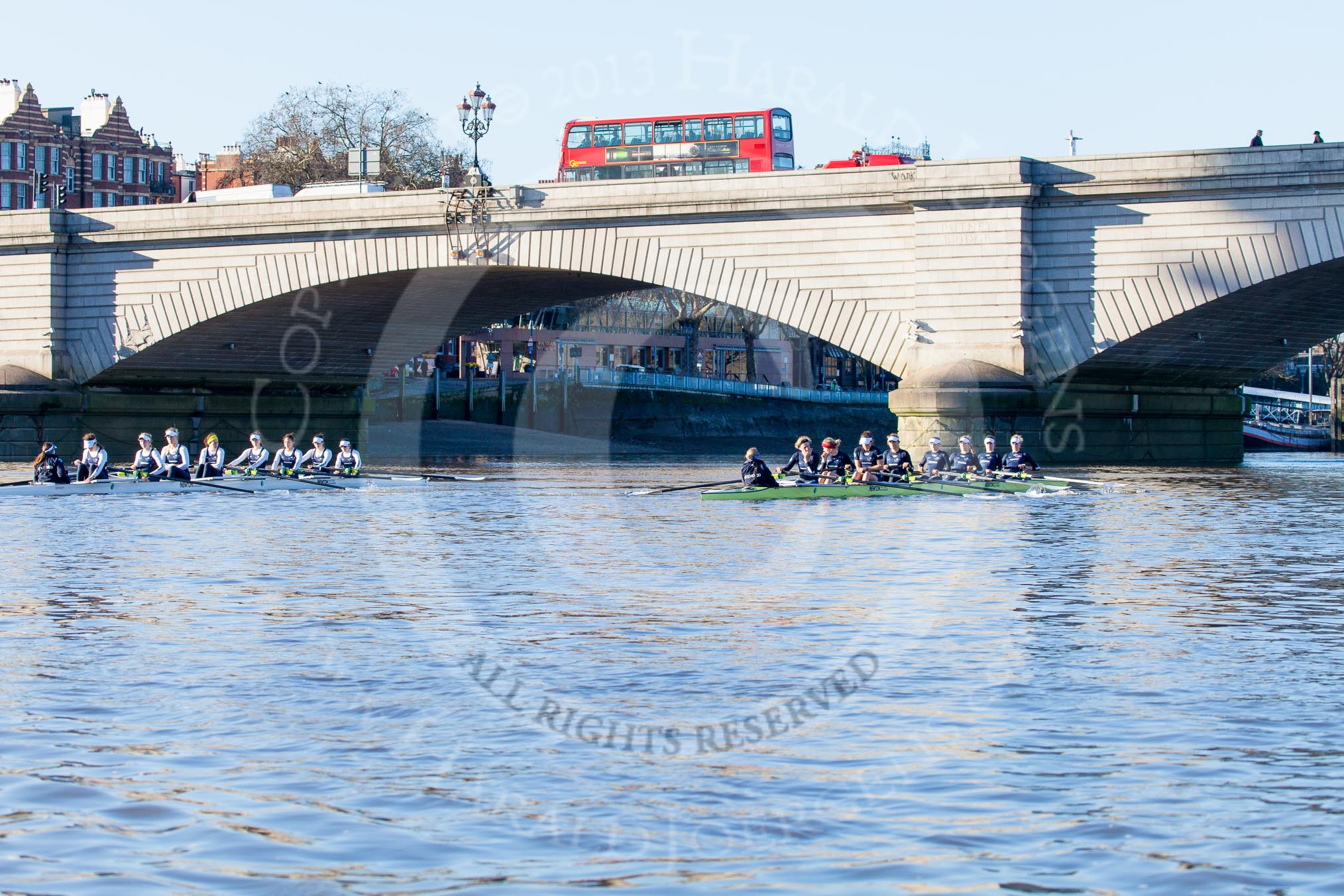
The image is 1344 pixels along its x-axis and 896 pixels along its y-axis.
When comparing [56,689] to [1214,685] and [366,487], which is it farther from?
[366,487]

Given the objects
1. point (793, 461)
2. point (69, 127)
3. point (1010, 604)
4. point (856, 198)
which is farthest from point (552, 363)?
point (1010, 604)

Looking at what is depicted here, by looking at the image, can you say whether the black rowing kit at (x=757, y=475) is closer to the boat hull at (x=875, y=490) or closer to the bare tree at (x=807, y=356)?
the boat hull at (x=875, y=490)

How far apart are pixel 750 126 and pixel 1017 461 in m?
26.7

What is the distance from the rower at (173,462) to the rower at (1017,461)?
55.9 ft

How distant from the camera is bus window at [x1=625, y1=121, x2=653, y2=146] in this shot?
201 feet

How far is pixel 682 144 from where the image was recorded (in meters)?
61.3

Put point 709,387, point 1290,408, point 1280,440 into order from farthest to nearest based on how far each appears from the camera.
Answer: point 1290,408 → point 709,387 → point 1280,440

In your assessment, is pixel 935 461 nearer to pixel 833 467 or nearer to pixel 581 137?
pixel 833 467

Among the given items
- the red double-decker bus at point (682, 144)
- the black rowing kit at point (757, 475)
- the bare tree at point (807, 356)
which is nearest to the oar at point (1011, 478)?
the black rowing kit at point (757, 475)

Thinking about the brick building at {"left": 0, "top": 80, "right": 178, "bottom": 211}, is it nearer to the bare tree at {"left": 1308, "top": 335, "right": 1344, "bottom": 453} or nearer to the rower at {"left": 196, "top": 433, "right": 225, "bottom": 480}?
the rower at {"left": 196, "top": 433, "right": 225, "bottom": 480}

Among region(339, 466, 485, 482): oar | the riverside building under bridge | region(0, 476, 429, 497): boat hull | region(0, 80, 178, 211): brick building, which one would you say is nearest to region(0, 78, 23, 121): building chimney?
region(0, 80, 178, 211): brick building

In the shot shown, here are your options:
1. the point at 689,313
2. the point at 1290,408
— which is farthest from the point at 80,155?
the point at 1290,408

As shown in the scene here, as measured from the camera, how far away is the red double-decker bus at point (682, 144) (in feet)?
198

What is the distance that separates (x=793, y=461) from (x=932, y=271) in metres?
8.86
